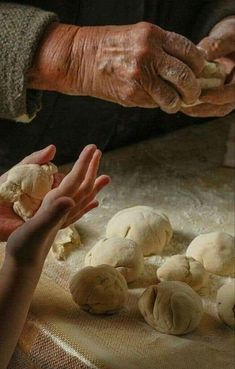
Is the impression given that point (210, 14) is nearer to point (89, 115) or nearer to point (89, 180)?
point (89, 115)

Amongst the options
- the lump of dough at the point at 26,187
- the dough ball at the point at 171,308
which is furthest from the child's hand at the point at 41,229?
→ the dough ball at the point at 171,308

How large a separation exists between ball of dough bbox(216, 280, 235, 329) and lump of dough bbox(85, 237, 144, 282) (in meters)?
0.19

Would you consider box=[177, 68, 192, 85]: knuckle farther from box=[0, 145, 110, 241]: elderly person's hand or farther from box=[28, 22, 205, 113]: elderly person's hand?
box=[0, 145, 110, 241]: elderly person's hand

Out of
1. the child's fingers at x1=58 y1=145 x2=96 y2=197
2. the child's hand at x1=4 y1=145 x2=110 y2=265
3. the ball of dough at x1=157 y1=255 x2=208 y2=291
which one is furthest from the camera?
the ball of dough at x1=157 y1=255 x2=208 y2=291

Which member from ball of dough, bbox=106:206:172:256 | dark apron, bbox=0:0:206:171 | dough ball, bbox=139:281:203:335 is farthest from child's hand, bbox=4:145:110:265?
dark apron, bbox=0:0:206:171

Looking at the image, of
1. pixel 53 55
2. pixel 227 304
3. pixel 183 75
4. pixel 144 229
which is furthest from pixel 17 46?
pixel 227 304

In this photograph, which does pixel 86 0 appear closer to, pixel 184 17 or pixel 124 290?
pixel 184 17

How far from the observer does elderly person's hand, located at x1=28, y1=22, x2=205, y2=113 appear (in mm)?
1370

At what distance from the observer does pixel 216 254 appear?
152 centimetres

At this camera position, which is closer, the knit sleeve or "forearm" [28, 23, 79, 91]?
"forearm" [28, 23, 79, 91]

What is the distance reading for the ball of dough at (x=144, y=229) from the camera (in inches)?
61.2

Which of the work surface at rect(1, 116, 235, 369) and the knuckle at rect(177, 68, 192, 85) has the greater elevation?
the knuckle at rect(177, 68, 192, 85)

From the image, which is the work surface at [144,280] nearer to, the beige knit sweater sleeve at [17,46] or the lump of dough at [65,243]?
the lump of dough at [65,243]

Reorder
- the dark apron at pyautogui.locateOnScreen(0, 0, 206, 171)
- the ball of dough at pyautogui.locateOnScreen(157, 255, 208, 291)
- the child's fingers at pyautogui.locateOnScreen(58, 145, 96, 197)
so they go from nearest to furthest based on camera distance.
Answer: the child's fingers at pyautogui.locateOnScreen(58, 145, 96, 197), the ball of dough at pyautogui.locateOnScreen(157, 255, 208, 291), the dark apron at pyautogui.locateOnScreen(0, 0, 206, 171)
